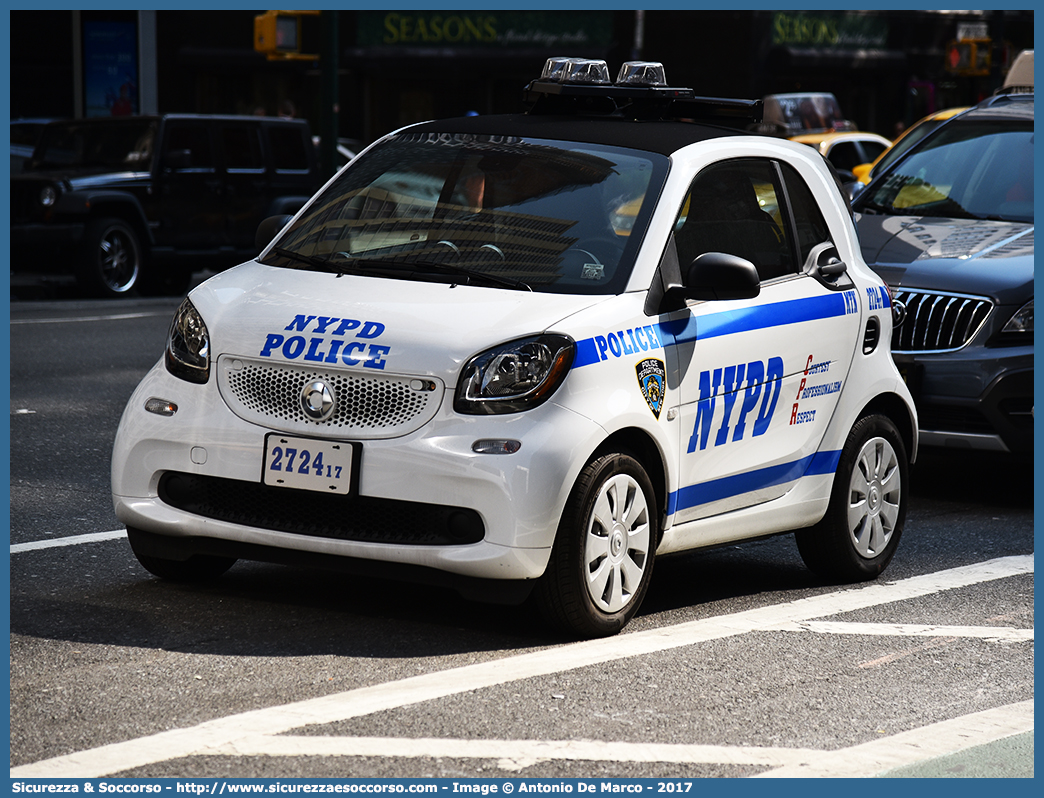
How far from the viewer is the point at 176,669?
4.96 m

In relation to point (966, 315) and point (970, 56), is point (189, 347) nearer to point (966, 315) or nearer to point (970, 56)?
point (966, 315)

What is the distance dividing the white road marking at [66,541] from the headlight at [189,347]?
4.22 ft

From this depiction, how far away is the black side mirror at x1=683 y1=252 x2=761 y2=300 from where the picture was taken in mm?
5754

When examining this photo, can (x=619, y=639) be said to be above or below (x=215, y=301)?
below

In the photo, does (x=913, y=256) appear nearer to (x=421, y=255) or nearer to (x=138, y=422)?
(x=421, y=255)

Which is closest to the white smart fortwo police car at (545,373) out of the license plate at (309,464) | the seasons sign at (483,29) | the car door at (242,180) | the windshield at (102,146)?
the license plate at (309,464)

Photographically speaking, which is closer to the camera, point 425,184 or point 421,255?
point 421,255

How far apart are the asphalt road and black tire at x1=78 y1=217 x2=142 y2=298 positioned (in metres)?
11.1

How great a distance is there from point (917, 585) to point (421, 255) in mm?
2357

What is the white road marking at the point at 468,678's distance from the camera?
4.15 m

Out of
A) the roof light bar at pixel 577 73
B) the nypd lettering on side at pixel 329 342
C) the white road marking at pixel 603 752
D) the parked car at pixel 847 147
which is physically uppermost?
the roof light bar at pixel 577 73

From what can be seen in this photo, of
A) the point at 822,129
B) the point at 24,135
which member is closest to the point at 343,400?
the point at 24,135

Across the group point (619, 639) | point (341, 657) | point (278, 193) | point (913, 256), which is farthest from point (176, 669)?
point (278, 193)

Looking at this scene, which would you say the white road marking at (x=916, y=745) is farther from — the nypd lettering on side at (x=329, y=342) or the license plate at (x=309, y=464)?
the nypd lettering on side at (x=329, y=342)
